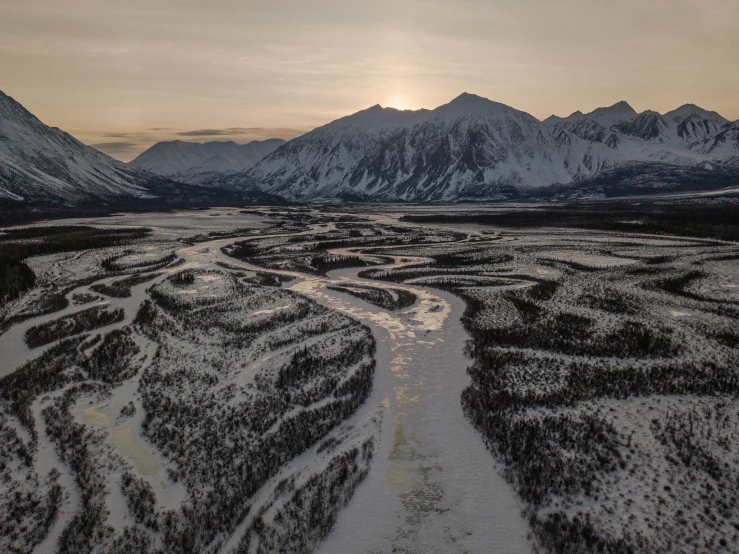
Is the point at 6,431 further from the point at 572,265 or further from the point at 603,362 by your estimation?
the point at 572,265

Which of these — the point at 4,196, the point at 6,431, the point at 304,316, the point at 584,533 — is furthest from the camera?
the point at 4,196

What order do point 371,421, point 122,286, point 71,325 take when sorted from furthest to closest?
point 122,286, point 71,325, point 371,421

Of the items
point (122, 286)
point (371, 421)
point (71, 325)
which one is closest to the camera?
point (371, 421)

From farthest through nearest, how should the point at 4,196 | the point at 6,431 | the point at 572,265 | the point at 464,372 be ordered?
the point at 4,196, the point at 572,265, the point at 464,372, the point at 6,431

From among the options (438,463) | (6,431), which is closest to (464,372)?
(438,463)

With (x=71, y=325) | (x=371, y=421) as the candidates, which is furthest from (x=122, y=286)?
(x=371, y=421)

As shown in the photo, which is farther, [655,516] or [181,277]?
[181,277]

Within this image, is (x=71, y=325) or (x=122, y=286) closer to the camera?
(x=71, y=325)

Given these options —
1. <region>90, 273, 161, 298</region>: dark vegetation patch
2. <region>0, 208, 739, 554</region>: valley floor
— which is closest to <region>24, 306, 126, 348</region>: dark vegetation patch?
<region>0, 208, 739, 554</region>: valley floor

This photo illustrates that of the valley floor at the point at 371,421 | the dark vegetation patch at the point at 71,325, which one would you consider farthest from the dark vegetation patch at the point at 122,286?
the dark vegetation patch at the point at 71,325

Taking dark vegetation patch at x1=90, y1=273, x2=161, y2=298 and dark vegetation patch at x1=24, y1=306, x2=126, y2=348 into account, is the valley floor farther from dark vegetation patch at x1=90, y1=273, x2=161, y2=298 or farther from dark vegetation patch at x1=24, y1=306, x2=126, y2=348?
dark vegetation patch at x1=90, y1=273, x2=161, y2=298

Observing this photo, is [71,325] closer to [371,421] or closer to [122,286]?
[122,286]
